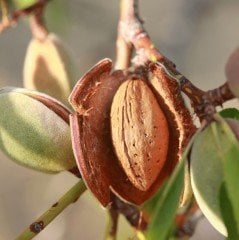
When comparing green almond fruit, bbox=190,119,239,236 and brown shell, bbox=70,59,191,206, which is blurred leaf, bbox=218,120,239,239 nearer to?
green almond fruit, bbox=190,119,239,236

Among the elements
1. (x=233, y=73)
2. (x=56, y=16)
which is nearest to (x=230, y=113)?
(x=233, y=73)

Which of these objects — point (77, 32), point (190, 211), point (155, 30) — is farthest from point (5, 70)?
point (190, 211)

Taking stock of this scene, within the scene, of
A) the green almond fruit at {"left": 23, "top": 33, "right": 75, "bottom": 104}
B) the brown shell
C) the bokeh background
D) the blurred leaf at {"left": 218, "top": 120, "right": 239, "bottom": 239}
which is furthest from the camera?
the bokeh background

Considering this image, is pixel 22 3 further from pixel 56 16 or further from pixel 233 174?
pixel 233 174

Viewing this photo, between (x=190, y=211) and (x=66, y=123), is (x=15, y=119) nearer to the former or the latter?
(x=66, y=123)

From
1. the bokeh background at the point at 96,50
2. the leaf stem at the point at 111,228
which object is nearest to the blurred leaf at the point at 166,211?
the leaf stem at the point at 111,228

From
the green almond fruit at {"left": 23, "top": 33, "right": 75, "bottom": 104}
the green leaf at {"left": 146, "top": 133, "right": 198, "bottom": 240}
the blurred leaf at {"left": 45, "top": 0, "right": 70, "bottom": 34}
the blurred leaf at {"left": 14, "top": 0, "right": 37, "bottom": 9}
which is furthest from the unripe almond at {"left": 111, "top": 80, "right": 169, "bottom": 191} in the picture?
the blurred leaf at {"left": 45, "top": 0, "right": 70, "bottom": 34}

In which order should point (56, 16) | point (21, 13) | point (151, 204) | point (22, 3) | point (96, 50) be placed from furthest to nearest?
point (96, 50) < point (56, 16) < point (22, 3) < point (21, 13) < point (151, 204)
